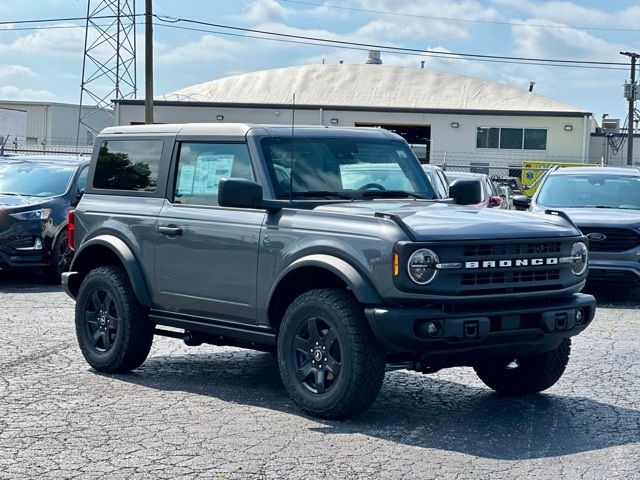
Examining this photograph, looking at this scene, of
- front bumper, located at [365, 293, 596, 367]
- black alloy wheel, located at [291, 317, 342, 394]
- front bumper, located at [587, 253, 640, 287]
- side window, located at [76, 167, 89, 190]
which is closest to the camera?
front bumper, located at [365, 293, 596, 367]

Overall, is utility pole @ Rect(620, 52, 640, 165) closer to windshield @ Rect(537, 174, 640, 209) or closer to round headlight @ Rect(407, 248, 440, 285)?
windshield @ Rect(537, 174, 640, 209)

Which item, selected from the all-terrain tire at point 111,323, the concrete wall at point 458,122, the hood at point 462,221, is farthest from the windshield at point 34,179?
the concrete wall at point 458,122

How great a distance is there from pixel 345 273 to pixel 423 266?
1.70 ft

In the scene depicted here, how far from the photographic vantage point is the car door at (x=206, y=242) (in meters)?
7.91

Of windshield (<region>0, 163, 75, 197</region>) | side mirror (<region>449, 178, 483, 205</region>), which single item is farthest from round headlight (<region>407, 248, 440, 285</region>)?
windshield (<region>0, 163, 75, 197</region>)

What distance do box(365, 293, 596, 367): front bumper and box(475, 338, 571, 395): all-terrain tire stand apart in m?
0.61

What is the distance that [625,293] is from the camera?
16.3 metres

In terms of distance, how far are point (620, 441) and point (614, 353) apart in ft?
11.8

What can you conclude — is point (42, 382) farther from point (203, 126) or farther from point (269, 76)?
point (269, 76)

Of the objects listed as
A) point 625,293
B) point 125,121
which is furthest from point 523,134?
point 625,293

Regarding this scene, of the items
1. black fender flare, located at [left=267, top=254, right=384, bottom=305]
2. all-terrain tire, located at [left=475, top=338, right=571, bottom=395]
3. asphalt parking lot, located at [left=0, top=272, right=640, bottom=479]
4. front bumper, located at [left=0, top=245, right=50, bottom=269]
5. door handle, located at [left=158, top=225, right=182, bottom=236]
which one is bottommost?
asphalt parking lot, located at [left=0, top=272, right=640, bottom=479]

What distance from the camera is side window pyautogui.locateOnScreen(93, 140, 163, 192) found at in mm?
8953

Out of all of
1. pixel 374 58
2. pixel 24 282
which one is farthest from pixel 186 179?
pixel 374 58

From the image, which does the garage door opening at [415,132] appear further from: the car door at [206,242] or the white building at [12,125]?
the car door at [206,242]
